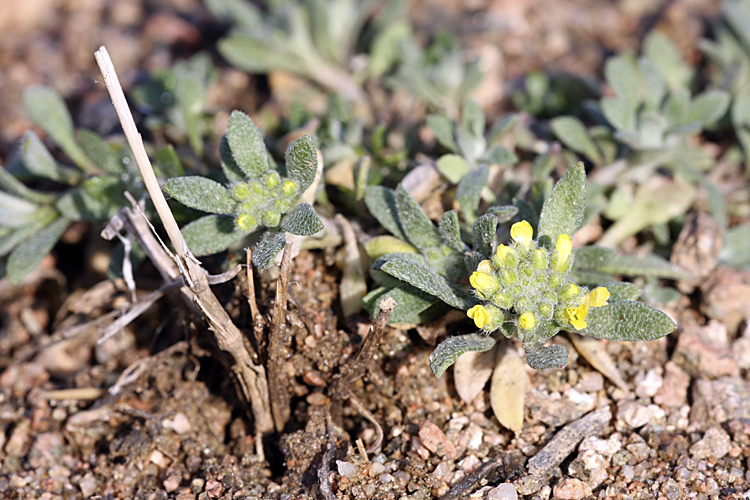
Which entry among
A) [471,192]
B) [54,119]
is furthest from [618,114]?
[54,119]

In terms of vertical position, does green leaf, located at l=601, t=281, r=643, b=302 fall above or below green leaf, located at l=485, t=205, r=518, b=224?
below

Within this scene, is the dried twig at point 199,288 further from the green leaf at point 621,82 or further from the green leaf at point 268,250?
the green leaf at point 621,82

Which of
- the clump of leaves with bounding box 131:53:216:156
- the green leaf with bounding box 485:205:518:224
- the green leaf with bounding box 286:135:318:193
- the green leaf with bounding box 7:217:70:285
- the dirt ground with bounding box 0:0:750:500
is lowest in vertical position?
the dirt ground with bounding box 0:0:750:500

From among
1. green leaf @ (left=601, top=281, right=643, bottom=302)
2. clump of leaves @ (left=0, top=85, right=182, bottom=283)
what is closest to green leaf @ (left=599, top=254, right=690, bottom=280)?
green leaf @ (left=601, top=281, right=643, bottom=302)

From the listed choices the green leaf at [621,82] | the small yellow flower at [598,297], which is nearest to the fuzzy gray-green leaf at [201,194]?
the small yellow flower at [598,297]

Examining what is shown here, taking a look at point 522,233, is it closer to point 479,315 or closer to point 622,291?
point 479,315

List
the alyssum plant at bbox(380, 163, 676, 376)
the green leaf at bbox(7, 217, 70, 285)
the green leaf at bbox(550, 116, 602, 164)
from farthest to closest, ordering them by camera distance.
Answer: the green leaf at bbox(550, 116, 602, 164)
the green leaf at bbox(7, 217, 70, 285)
the alyssum plant at bbox(380, 163, 676, 376)

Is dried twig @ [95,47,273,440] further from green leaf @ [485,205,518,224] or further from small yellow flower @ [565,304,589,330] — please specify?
small yellow flower @ [565,304,589,330]
